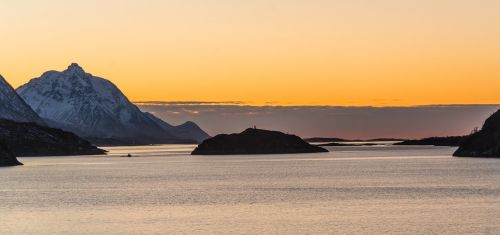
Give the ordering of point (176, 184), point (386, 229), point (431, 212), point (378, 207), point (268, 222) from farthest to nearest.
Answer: point (176, 184), point (378, 207), point (431, 212), point (268, 222), point (386, 229)

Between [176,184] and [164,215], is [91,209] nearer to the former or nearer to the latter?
[164,215]

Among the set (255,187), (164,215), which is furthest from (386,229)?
(255,187)

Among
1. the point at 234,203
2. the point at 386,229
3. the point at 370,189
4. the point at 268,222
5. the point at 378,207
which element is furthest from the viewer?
the point at 370,189

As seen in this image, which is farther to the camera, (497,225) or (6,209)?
(6,209)

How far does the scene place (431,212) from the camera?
102 metres

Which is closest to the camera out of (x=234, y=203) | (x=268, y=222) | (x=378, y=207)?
(x=268, y=222)

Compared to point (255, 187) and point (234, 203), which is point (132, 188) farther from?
point (234, 203)

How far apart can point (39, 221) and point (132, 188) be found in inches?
2413

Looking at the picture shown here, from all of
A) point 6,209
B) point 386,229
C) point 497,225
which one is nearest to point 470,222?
point 497,225

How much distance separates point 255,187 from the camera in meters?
159

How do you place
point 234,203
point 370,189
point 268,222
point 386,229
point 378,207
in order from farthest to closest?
1. point 370,189
2. point 234,203
3. point 378,207
4. point 268,222
5. point 386,229

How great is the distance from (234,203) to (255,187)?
1516 inches

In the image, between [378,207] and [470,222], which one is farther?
[378,207]

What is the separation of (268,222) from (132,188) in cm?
7046
